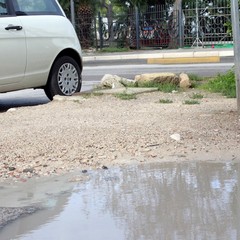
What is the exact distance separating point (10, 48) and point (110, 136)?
119 inches

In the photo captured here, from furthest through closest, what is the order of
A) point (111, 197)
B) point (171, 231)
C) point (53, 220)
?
point (111, 197) < point (53, 220) < point (171, 231)

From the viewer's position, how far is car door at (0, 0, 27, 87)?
32.0ft

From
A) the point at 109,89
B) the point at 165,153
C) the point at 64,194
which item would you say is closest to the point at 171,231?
the point at 64,194

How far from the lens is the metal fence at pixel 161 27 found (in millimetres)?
29844

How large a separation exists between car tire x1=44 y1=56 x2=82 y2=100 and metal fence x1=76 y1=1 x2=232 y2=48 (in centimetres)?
1822

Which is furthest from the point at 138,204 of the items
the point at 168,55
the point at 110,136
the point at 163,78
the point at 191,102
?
the point at 168,55

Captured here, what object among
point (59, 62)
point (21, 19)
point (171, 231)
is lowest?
point (171, 231)

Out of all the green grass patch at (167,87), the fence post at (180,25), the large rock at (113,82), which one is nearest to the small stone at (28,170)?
the green grass patch at (167,87)

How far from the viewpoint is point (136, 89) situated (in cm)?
1097

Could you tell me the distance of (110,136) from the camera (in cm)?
732

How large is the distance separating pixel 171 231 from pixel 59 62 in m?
6.24

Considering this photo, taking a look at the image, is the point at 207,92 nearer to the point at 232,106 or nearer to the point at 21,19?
the point at 232,106

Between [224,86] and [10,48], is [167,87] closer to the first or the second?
[224,86]

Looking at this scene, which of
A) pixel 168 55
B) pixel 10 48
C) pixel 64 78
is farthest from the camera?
pixel 168 55
